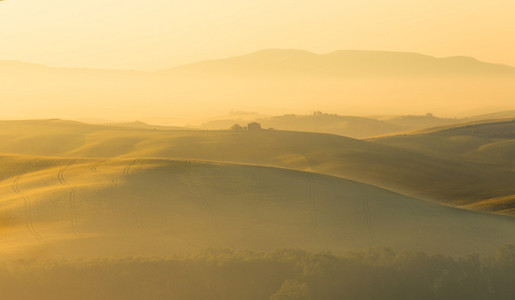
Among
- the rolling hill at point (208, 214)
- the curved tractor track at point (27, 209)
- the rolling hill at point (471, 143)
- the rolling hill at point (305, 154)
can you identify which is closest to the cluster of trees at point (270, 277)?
the rolling hill at point (208, 214)

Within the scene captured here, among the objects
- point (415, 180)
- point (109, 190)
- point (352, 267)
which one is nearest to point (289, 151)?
point (415, 180)

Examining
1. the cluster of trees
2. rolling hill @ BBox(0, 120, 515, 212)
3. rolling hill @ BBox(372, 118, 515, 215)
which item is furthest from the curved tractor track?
rolling hill @ BBox(372, 118, 515, 215)

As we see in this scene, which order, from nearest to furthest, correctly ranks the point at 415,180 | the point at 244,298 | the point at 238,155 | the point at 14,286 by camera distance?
the point at 14,286 → the point at 244,298 → the point at 415,180 → the point at 238,155

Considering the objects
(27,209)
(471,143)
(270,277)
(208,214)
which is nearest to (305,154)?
(208,214)

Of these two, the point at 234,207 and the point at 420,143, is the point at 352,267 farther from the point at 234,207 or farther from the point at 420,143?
the point at 420,143

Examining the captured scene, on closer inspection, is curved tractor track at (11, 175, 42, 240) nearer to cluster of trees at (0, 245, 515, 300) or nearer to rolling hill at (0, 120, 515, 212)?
cluster of trees at (0, 245, 515, 300)
